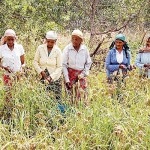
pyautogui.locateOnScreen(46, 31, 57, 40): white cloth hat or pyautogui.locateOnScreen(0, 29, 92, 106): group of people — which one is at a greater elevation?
pyautogui.locateOnScreen(46, 31, 57, 40): white cloth hat

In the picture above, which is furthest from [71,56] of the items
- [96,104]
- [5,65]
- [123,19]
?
[123,19]

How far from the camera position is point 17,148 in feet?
11.2

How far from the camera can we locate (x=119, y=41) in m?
6.26

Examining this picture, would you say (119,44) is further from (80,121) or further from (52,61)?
(80,121)

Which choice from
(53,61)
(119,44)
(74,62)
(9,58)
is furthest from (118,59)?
(9,58)

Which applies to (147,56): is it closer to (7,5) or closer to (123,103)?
(123,103)

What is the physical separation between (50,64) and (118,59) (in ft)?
3.71

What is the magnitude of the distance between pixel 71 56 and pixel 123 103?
1345 millimetres

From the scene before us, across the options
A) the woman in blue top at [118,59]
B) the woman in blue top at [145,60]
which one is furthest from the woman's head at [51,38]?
the woman in blue top at [145,60]

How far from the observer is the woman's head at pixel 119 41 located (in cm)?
620

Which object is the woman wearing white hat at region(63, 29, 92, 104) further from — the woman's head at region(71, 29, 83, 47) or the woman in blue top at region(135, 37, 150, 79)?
the woman in blue top at region(135, 37, 150, 79)

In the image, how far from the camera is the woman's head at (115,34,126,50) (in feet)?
20.3

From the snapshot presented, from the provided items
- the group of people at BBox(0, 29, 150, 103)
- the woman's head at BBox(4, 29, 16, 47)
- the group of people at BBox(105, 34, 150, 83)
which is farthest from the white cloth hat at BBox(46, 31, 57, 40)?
the group of people at BBox(105, 34, 150, 83)

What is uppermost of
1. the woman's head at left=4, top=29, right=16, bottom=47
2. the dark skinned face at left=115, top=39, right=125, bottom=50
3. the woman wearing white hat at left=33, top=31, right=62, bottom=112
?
the woman's head at left=4, top=29, right=16, bottom=47
